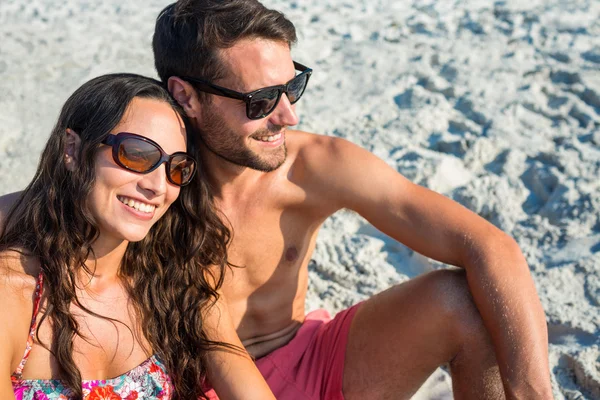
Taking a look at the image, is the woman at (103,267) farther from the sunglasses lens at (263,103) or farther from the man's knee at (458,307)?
the man's knee at (458,307)

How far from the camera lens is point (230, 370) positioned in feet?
7.97

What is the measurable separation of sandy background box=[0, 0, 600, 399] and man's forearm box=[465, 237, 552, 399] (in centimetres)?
64

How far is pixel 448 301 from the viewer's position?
2.54m

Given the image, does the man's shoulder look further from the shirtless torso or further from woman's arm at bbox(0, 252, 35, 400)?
woman's arm at bbox(0, 252, 35, 400)

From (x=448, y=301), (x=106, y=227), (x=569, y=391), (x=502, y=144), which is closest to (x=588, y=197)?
(x=502, y=144)

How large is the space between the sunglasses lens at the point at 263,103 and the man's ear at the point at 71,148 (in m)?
0.62

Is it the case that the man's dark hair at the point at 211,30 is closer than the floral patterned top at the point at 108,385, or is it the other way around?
the floral patterned top at the point at 108,385

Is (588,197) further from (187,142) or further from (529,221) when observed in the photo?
(187,142)

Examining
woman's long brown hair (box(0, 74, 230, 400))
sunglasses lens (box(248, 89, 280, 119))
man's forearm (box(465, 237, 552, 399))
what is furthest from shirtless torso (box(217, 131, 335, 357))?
man's forearm (box(465, 237, 552, 399))

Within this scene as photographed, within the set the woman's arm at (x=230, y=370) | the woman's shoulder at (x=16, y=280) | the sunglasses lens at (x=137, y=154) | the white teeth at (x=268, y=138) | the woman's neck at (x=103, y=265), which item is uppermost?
the sunglasses lens at (x=137, y=154)

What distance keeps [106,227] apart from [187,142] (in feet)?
1.42

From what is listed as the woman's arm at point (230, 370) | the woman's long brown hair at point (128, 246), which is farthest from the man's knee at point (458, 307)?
the woman's long brown hair at point (128, 246)

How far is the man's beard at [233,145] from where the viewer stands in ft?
8.83

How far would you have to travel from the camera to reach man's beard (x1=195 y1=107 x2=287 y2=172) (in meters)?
2.69
